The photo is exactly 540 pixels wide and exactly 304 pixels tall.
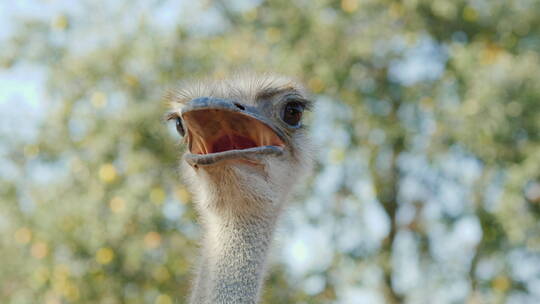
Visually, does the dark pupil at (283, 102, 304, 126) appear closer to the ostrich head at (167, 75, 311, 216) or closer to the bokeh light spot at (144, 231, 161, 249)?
the ostrich head at (167, 75, 311, 216)

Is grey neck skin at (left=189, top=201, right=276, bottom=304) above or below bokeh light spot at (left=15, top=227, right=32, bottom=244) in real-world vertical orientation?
below

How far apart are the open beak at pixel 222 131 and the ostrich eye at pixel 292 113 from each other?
0.80 feet

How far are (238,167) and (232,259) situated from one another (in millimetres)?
280

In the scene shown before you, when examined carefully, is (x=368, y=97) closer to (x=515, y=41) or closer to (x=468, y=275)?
Answer: (x=515, y=41)

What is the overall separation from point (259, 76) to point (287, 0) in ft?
10.3

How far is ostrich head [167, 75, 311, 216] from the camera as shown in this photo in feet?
7.11

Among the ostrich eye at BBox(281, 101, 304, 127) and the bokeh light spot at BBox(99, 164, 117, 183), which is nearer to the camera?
the ostrich eye at BBox(281, 101, 304, 127)

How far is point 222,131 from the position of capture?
2.20 meters

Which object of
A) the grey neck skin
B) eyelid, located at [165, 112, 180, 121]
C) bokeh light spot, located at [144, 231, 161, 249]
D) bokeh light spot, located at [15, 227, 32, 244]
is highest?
bokeh light spot, located at [144, 231, 161, 249]

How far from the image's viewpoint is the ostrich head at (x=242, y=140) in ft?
7.11

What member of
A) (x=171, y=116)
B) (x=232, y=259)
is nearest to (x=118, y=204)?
(x=171, y=116)

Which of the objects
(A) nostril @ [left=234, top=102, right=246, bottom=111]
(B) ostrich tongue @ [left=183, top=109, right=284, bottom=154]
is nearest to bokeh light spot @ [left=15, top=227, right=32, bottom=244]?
(B) ostrich tongue @ [left=183, top=109, right=284, bottom=154]

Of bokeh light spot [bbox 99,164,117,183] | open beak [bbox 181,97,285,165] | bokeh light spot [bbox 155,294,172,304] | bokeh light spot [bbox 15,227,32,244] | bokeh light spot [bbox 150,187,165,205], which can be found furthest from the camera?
bokeh light spot [bbox 155,294,172,304]

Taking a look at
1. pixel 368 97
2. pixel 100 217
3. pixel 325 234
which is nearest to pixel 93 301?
pixel 100 217
